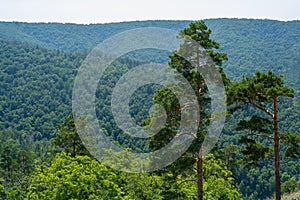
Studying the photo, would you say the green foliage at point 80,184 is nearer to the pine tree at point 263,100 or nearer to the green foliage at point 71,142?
the pine tree at point 263,100

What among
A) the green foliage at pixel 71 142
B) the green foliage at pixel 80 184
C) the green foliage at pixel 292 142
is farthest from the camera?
the green foliage at pixel 71 142

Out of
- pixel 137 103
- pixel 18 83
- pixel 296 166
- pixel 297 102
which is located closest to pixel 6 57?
pixel 18 83

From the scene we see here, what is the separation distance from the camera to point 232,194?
27.7 m

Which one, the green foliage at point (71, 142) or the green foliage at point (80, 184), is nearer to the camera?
the green foliage at point (80, 184)

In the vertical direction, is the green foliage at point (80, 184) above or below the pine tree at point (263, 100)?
below

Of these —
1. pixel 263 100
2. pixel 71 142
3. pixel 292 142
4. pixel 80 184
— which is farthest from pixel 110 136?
pixel 292 142

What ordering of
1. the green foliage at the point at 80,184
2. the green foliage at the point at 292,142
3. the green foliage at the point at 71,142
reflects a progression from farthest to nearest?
the green foliage at the point at 71,142, the green foliage at the point at 80,184, the green foliage at the point at 292,142

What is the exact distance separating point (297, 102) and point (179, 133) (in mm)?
107540

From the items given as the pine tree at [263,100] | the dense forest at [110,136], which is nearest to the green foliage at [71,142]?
the dense forest at [110,136]

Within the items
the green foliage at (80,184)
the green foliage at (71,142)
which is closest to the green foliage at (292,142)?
the green foliage at (80,184)

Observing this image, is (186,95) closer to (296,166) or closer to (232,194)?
(232,194)

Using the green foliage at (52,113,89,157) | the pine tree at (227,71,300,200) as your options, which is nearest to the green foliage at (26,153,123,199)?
the pine tree at (227,71,300,200)

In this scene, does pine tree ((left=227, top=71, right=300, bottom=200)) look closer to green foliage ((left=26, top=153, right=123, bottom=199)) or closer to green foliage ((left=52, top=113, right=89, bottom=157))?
green foliage ((left=26, top=153, right=123, bottom=199))

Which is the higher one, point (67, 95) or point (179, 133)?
point (67, 95)
